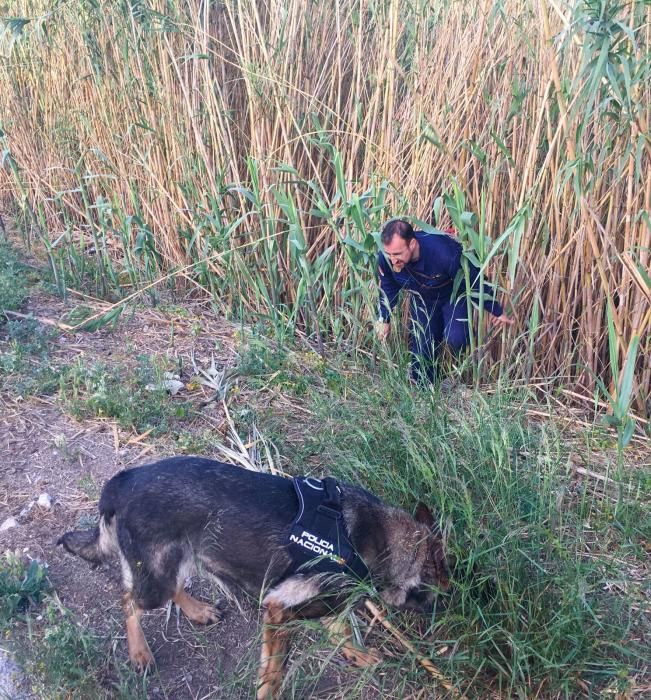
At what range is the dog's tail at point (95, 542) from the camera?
2.57 metres

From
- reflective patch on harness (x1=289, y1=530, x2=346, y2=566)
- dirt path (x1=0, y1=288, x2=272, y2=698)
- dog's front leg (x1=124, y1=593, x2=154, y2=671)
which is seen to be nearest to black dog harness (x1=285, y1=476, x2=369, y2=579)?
reflective patch on harness (x1=289, y1=530, x2=346, y2=566)

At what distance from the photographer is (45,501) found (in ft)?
10.3

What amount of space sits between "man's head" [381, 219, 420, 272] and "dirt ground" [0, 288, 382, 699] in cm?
124

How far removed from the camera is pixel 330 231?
4758 mm

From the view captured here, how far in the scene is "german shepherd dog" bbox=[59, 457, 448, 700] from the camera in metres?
2.44

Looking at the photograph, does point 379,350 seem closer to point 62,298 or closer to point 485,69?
point 485,69

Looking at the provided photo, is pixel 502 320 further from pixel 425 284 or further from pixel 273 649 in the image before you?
pixel 273 649

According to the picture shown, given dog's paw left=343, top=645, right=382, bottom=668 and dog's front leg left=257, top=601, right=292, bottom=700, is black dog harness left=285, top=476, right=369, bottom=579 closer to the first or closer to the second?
dog's front leg left=257, top=601, right=292, bottom=700

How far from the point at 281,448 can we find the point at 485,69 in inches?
93.6

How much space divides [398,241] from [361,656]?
86.8 inches

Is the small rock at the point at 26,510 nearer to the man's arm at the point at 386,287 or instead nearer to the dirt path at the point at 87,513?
the dirt path at the point at 87,513

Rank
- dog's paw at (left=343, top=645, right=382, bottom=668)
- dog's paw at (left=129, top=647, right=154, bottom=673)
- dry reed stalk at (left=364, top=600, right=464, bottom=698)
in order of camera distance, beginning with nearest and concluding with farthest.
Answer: dry reed stalk at (left=364, top=600, right=464, bottom=698) → dog's paw at (left=343, top=645, right=382, bottom=668) → dog's paw at (left=129, top=647, right=154, bottom=673)

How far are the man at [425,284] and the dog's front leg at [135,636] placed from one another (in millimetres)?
1884

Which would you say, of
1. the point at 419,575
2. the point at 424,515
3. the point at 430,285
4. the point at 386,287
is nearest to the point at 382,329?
the point at 386,287
